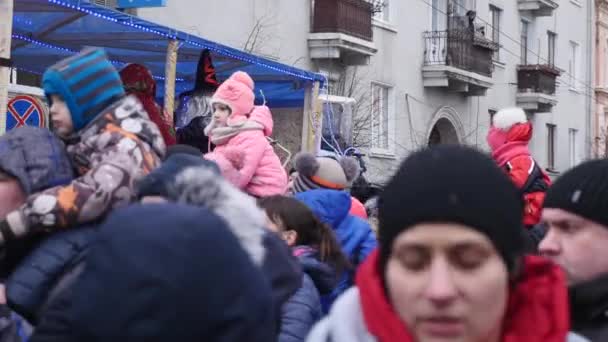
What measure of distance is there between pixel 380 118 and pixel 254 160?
57.4 ft

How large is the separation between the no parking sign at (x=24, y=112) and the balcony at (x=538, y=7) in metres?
25.2

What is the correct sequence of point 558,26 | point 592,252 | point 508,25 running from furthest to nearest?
1. point 558,26
2. point 508,25
3. point 592,252

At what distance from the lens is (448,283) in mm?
2236

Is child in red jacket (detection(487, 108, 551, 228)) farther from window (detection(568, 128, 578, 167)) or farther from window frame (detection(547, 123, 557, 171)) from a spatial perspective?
window (detection(568, 128, 578, 167))

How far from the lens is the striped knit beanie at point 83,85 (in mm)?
3535

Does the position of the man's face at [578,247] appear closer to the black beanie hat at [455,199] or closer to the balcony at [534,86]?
the black beanie hat at [455,199]

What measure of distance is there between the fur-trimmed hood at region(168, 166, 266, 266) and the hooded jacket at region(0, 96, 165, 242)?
36 centimetres

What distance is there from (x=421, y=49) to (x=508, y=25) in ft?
19.6

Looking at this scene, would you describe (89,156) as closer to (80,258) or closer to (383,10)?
(80,258)

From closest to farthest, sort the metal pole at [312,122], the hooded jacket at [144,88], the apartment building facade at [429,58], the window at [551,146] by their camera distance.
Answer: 1. the hooded jacket at [144,88]
2. the metal pole at [312,122]
3. the apartment building facade at [429,58]
4. the window at [551,146]

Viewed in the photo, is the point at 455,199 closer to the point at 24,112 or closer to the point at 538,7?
the point at 24,112

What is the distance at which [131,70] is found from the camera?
5699 millimetres

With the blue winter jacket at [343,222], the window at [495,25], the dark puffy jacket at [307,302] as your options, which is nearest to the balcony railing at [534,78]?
the window at [495,25]

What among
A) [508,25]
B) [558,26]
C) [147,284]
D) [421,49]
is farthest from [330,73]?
[147,284]
